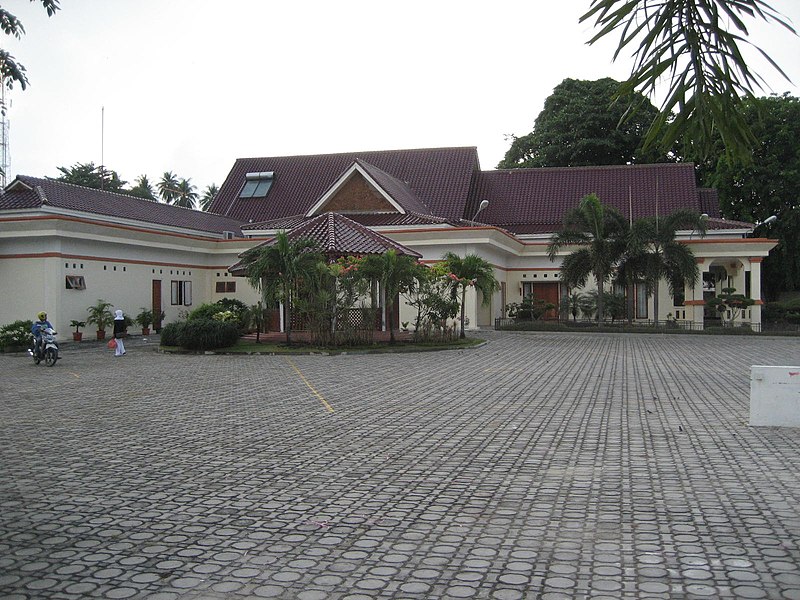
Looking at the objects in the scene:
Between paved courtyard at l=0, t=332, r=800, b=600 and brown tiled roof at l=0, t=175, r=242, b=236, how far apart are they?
18.3 m

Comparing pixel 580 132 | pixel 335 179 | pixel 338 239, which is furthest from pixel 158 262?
pixel 580 132

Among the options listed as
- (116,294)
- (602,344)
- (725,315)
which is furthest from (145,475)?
(725,315)

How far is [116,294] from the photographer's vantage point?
31.5m

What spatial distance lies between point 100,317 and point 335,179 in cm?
1771

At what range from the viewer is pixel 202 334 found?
978 inches

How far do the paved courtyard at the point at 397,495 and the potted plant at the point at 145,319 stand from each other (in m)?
18.3

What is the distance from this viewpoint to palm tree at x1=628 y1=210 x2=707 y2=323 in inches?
1233

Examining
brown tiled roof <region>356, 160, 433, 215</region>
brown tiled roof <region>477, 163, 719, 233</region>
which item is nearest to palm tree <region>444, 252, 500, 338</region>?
brown tiled roof <region>356, 160, 433, 215</region>

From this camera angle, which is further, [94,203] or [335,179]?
[335,179]

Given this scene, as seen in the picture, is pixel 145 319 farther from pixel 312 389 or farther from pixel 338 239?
pixel 312 389

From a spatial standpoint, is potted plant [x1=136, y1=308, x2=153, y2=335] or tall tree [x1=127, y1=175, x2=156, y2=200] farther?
tall tree [x1=127, y1=175, x2=156, y2=200]

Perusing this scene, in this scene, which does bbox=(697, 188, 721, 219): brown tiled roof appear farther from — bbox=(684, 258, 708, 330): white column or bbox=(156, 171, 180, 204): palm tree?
bbox=(156, 171, 180, 204): palm tree

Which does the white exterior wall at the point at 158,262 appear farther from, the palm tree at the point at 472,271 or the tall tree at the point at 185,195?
the tall tree at the point at 185,195

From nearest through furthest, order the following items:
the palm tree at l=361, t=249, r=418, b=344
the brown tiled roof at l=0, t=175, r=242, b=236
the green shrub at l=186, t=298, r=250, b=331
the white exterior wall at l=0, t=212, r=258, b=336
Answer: the palm tree at l=361, t=249, r=418, b=344, the green shrub at l=186, t=298, r=250, b=331, the white exterior wall at l=0, t=212, r=258, b=336, the brown tiled roof at l=0, t=175, r=242, b=236
